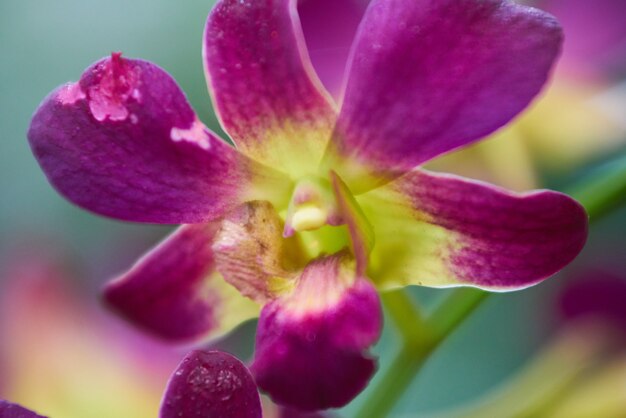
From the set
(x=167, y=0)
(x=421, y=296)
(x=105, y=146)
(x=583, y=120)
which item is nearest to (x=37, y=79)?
(x=167, y=0)

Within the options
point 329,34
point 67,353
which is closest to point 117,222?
point 67,353

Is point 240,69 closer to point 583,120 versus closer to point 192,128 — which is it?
point 192,128

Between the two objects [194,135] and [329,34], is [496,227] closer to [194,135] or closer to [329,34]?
[194,135]

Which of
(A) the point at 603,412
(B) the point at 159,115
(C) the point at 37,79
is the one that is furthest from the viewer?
(C) the point at 37,79

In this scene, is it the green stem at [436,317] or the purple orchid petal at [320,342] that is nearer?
the purple orchid petal at [320,342]

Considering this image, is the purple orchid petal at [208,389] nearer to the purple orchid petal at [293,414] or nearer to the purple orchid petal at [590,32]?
the purple orchid petal at [293,414]

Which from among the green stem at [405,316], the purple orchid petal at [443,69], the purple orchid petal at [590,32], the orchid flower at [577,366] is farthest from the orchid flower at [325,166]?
the purple orchid petal at [590,32]
